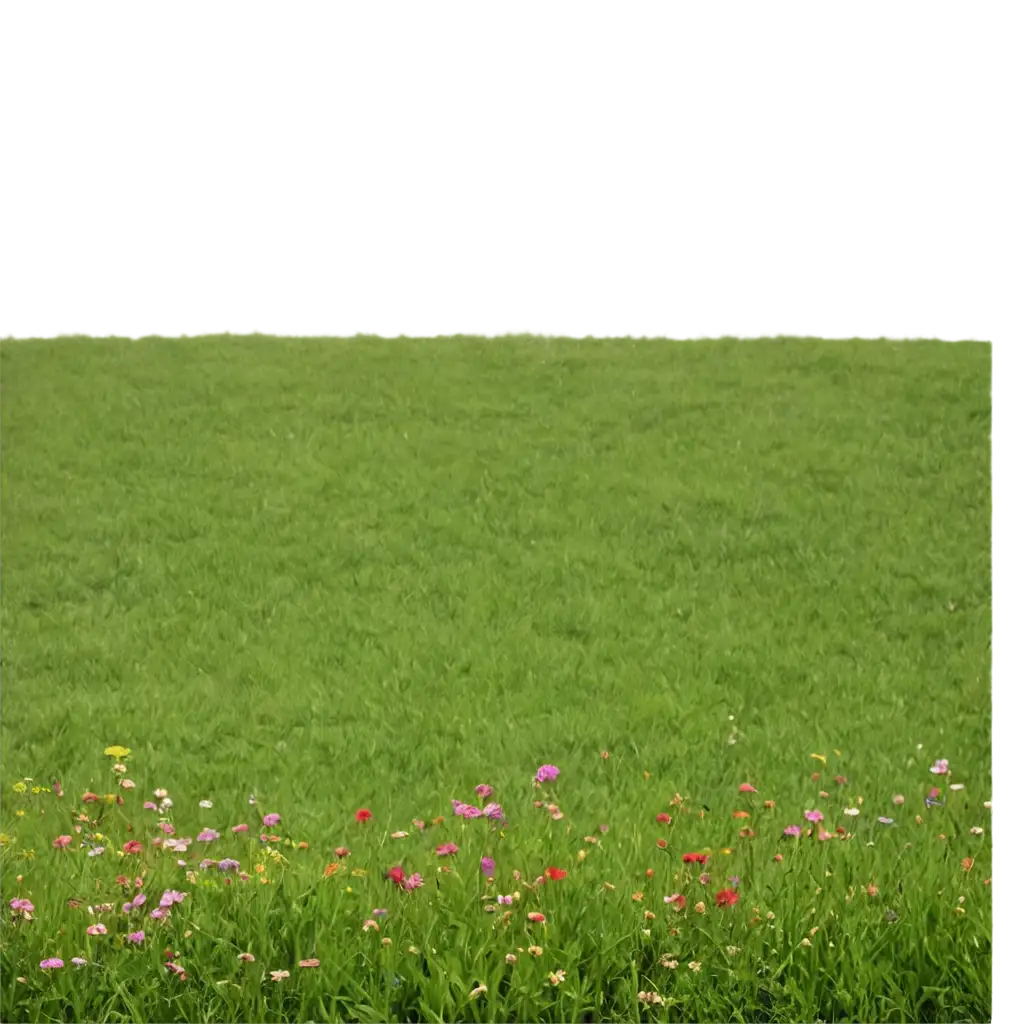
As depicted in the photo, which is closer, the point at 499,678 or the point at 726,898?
the point at 726,898

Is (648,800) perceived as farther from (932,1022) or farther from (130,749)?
(130,749)

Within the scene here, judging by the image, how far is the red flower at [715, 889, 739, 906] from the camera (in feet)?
8.38

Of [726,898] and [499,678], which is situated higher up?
[726,898]

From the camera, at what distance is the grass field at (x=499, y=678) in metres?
2.29

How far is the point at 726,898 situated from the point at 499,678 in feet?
8.14

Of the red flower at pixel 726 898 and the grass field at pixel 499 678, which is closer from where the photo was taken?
the grass field at pixel 499 678

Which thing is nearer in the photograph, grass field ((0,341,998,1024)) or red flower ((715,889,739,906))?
grass field ((0,341,998,1024))

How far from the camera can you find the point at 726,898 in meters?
2.56

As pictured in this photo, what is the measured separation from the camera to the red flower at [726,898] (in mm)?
2555

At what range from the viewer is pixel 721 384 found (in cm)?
776

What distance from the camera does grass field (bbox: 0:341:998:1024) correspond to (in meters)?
2.29

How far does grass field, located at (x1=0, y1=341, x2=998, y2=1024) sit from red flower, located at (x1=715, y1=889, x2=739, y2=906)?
24mm

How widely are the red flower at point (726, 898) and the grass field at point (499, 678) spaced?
0.02 m

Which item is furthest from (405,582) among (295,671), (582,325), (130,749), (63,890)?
(582,325)
